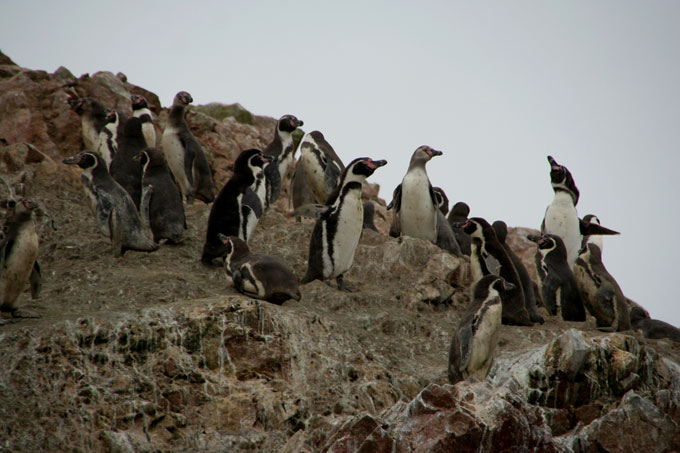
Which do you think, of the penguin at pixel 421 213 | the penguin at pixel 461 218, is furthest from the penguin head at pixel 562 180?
the penguin at pixel 421 213

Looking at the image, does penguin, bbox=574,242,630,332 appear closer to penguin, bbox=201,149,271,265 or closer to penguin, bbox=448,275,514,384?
penguin, bbox=448,275,514,384

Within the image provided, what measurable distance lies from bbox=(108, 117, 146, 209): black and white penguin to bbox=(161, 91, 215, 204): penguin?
747mm

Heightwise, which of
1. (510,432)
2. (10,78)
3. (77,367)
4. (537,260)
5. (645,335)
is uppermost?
(10,78)

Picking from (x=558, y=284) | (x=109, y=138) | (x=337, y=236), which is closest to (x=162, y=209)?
(x=337, y=236)

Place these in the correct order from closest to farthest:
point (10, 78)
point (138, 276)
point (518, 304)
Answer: point (138, 276) → point (518, 304) → point (10, 78)

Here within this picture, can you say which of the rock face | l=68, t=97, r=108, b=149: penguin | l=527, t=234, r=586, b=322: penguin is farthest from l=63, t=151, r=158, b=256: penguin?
l=527, t=234, r=586, b=322: penguin

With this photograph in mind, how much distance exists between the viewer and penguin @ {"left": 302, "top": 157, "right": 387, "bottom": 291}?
30.1ft

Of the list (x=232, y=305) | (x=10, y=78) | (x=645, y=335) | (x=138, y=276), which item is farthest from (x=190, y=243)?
(x=10, y=78)

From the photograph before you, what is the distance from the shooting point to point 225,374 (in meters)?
6.49

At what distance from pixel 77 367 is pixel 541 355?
4207 mm

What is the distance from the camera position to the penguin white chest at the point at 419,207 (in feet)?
38.0

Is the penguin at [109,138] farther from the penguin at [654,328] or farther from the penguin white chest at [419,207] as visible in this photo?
the penguin at [654,328]

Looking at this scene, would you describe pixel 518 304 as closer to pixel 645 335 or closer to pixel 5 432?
pixel 645 335

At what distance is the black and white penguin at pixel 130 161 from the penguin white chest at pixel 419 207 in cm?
413
